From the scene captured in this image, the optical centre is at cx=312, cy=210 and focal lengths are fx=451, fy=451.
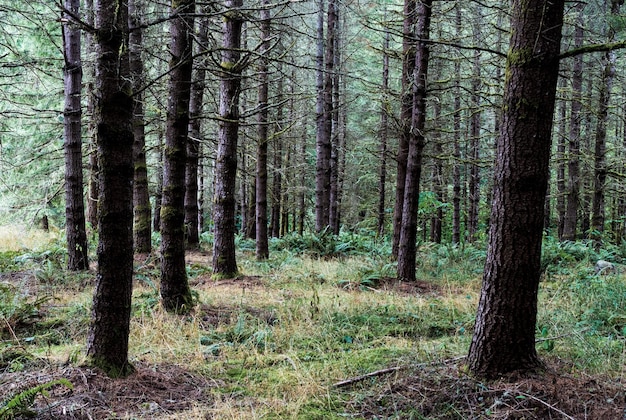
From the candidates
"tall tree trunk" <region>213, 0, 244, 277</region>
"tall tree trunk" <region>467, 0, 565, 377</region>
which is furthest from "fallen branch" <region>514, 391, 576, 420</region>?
"tall tree trunk" <region>213, 0, 244, 277</region>

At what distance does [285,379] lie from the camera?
400 centimetres

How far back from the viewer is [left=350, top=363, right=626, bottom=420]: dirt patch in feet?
10.4

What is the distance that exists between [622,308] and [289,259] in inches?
275

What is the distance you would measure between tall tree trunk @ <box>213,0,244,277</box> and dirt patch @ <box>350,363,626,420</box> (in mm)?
5610

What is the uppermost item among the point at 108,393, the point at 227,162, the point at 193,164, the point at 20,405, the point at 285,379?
the point at 193,164

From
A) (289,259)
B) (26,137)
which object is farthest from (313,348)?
(26,137)

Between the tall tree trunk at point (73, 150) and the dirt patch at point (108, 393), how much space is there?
584 centimetres

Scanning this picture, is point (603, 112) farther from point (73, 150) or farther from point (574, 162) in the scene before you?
point (73, 150)

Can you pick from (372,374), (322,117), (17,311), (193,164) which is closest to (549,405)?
(372,374)

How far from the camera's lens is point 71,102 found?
28.8ft

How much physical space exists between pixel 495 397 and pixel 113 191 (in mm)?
3343

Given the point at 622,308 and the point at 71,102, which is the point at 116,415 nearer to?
the point at 622,308

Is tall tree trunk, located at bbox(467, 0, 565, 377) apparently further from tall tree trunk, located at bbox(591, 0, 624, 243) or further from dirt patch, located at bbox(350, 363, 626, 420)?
tall tree trunk, located at bbox(591, 0, 624, 243)

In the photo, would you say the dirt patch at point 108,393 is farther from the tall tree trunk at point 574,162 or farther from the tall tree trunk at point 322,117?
the tall tree trunk at point 574,162
